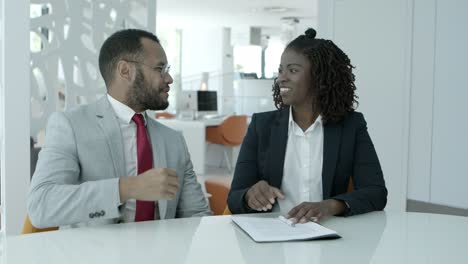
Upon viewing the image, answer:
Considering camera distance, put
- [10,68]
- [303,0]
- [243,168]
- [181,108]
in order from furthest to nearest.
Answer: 1. [303,0]
2. [181,108]
3. [10,68]
4. [243,168]

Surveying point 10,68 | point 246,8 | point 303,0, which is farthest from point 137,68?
point 246,8

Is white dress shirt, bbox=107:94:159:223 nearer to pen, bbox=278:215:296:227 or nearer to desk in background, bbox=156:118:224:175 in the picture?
pen, bbox=278:215:296:227

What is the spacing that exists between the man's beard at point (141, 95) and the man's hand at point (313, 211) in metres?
0.63

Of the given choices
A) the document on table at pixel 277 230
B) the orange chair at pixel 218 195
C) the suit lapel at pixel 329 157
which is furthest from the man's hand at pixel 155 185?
the orange chair at pixel 218 195

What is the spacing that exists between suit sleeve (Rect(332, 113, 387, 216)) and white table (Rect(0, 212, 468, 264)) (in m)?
0.16

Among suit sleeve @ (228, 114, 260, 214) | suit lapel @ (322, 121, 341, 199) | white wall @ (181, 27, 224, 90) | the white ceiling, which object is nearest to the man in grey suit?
suit sleeve @ (228, 114, 260, 214)

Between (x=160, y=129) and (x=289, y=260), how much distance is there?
2.79ft

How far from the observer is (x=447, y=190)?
3.62 m

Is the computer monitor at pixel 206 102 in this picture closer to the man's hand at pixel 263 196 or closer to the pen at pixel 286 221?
the man's hand at pixel 263 196

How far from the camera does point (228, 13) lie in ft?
40.7

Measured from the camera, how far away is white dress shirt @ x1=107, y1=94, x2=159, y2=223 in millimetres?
1769

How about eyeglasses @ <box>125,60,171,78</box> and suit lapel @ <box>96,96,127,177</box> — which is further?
eyeglasses @ <box>125,60,171,78</box>

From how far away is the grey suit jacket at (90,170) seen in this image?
1.49m

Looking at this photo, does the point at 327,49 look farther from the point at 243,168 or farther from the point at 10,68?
the point at 10,68
